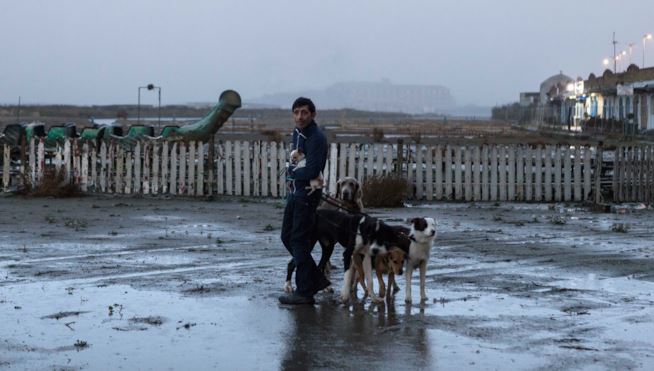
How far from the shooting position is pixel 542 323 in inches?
378

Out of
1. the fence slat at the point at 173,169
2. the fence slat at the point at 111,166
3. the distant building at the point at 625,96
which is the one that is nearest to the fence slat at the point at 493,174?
the fence slat at the point at 173,169

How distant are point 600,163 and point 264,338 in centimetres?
1629

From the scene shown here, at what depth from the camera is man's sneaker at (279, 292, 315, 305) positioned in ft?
34.7

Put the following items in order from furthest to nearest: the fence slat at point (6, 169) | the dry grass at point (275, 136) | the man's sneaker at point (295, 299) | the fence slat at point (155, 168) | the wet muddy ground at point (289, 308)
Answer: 1. the dry grass at point (275, 136)
2. the fence slat at point (6, 169)
3. the fence slat at point (155, 168)
4. the man's sneaker at point (295, 299)
5. the wet muddy ground at point (289, 308)

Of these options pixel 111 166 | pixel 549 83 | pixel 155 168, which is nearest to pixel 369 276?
pixel 155 168

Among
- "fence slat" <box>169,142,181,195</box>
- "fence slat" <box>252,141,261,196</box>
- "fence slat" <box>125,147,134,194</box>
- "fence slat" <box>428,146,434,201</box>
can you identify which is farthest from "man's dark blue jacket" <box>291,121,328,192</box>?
"fence slat" <box>125,147,134,194</box>

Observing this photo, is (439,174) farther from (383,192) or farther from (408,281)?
(408,281)

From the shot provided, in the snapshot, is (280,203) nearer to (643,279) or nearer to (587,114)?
(643,279)

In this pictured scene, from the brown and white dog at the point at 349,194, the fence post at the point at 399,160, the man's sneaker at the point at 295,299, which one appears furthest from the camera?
the fence post at the point at 399,160

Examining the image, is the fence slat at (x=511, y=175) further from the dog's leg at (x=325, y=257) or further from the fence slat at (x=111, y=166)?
the dog's leg at (x=325, y=257)

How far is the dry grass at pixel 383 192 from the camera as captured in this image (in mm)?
22234

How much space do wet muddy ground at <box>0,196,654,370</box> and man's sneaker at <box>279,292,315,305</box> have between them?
0.16 m

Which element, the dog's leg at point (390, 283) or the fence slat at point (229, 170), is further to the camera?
the fence slat at point (229, 170)

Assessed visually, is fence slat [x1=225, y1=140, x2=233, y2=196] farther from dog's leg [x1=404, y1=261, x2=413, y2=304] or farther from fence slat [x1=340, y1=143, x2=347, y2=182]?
dog's leg [x1=404, y1=261, x2=413, y2=304]
